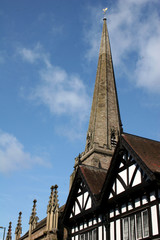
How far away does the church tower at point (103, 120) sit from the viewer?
4297 centimetres

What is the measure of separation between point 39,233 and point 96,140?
74.6 ft

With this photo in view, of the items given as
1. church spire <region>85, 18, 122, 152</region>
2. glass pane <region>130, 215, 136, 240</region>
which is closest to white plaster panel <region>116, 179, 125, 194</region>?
glass pane <region>130, 215, 136, 240</region>

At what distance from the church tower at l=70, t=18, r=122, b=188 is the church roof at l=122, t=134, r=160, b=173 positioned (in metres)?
23.1

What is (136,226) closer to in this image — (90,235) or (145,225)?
(145,225)

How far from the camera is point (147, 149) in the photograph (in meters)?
16.0

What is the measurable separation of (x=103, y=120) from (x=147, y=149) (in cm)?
3149

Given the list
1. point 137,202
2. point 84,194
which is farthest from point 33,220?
point 137,202

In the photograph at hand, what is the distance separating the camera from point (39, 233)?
23.5m

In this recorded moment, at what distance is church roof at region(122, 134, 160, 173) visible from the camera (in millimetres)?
14240

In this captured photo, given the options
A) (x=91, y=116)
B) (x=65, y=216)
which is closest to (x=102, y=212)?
(x=65, y=216)

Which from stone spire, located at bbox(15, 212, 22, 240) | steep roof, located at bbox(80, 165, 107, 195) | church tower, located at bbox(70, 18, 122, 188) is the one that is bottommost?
stone spire, located at bbox(15, 212, 22, 240)

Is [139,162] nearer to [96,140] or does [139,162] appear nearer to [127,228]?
[127,228]

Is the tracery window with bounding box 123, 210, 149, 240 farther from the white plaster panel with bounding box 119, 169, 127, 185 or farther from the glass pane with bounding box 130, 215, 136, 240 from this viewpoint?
the white plaster panel with bounding box 119, 169, 127, 185

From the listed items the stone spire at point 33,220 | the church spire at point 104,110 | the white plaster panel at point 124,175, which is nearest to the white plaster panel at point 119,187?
the white plaster panel at point 124,175
